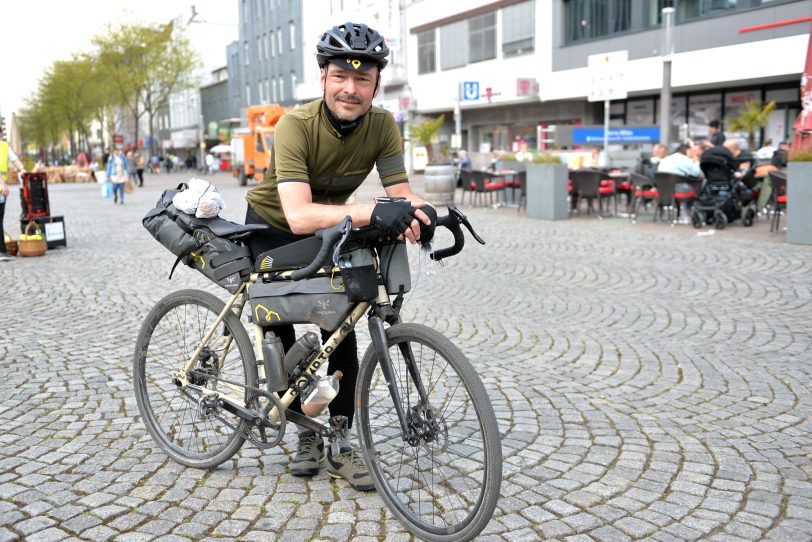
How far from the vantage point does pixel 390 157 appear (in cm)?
342

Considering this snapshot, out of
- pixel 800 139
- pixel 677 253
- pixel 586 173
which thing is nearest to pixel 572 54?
pixel 586 173

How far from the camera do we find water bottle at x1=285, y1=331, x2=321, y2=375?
326 cm

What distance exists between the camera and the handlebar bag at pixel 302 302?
10.2 ft

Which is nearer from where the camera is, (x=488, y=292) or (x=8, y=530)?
(x=8, y=530)

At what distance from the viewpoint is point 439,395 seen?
9.89 ft

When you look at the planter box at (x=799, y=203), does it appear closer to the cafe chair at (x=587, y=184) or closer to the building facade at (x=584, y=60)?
the cafe chair at (x=587, y=184)

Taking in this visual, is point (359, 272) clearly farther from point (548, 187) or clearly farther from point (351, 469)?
point (548, 187)

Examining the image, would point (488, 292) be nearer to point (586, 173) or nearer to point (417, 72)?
point (586, 173)

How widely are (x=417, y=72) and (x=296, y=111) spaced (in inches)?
1705

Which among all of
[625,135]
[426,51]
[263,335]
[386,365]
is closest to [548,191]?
[263,335]

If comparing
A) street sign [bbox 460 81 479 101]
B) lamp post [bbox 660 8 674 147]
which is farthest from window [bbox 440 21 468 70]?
lamp post [bbox 660 8 674 147]

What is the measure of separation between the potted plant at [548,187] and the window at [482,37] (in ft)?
80.0

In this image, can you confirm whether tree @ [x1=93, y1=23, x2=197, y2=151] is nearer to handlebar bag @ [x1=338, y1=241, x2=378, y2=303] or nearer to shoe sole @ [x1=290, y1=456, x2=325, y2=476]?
shoe sole @ [x1=290, y1=456, x2=325, y2=476]

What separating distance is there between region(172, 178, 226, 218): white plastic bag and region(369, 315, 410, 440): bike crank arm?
36.6 inches
